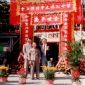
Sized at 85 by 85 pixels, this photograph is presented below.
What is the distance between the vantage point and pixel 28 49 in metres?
16.4

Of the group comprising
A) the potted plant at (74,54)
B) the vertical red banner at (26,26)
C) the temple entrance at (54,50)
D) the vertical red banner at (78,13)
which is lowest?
the temple entrance at (54,50)

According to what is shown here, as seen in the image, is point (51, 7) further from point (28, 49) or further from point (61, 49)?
point (28, 49)

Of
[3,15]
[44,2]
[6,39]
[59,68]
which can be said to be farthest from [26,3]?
[6,39]

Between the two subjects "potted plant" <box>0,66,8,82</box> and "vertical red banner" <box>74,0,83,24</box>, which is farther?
"vertical red banner" <box>74,0,83,24</box>

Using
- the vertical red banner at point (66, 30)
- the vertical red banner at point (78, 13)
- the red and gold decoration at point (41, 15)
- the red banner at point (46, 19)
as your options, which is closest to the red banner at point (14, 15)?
the red and gold decoration at point (41, 15)

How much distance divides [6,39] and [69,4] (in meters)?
9.74

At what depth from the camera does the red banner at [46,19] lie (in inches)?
920

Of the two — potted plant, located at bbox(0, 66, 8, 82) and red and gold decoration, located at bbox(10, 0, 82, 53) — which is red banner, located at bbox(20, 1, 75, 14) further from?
potted plant, located at bbox(0, 66, 8, 82)

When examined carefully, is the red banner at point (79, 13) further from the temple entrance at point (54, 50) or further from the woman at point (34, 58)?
the woman at point (34, 58)

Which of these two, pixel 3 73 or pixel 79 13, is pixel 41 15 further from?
pixel 3 73

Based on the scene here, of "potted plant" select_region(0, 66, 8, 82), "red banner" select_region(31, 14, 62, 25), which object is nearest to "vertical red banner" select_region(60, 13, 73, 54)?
"red banner" select_region(31, 14, 62, 25)

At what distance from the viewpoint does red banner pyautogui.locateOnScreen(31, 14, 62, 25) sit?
2338cm

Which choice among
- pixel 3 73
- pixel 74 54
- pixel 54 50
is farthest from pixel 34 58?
pixel 54 50

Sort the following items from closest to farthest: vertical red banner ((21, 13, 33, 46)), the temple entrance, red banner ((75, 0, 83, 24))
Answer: red banner ((75, 0, 83, 24)), vertical red banner ((21, 13, 33, 46)), the temple entrance
